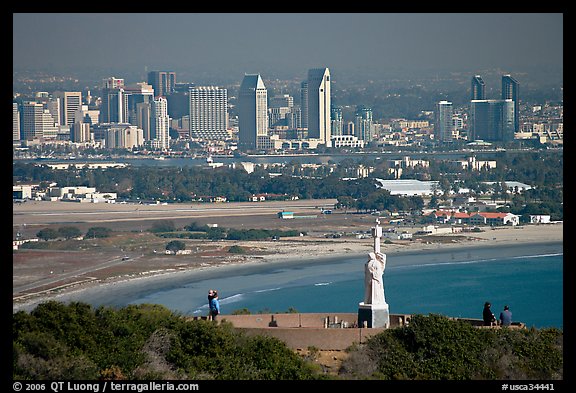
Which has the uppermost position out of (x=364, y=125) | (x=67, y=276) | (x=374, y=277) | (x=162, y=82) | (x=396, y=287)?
(x=162, y=82)

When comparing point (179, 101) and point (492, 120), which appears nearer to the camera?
point (492, 120)

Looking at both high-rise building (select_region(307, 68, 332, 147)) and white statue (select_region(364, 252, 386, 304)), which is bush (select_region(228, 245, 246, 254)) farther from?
high-rise building (select_region(307, 68, 332, 147))

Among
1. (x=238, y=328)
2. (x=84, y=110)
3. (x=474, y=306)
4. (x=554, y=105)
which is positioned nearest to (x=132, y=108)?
(x=84, y=110)

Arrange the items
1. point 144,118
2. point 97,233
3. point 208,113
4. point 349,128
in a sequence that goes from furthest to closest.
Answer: point 208,113, point 144,118, point 349,128, point 97,233

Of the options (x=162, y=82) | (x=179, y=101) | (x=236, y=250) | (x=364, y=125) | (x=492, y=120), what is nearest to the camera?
(x=236, y=250)

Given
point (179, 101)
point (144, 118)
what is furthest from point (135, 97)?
point (179, 101)

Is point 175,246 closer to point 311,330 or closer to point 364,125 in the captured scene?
point 311,330

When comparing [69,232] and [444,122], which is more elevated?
[444,122]
